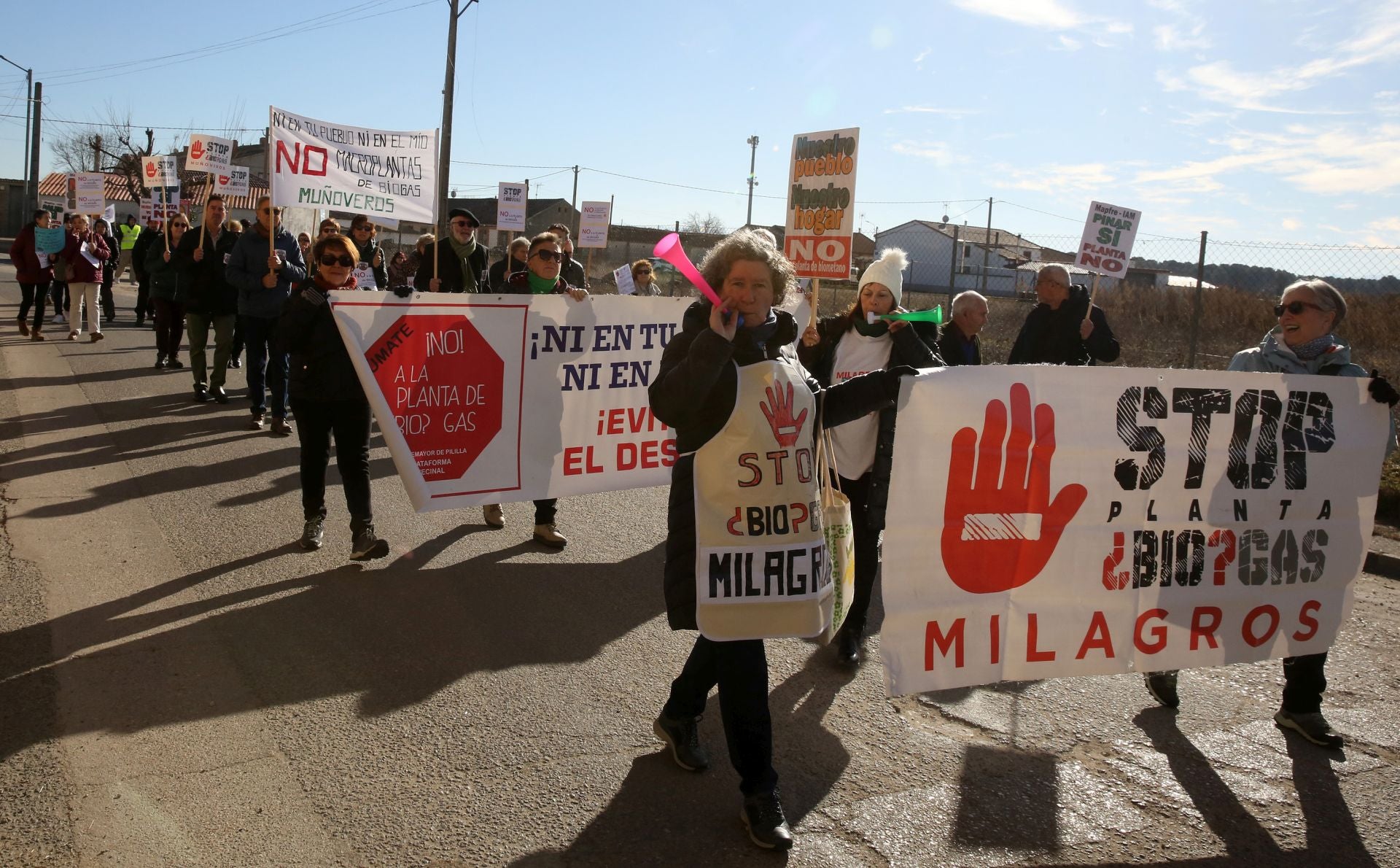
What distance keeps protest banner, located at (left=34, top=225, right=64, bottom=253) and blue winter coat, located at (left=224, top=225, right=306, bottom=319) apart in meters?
7.31

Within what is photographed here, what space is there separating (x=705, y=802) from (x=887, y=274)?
2.68 m

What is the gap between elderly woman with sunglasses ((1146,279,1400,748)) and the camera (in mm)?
4363

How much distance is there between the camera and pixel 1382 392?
4375 mm

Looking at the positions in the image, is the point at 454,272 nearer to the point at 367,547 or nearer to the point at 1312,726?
the point at 367,547

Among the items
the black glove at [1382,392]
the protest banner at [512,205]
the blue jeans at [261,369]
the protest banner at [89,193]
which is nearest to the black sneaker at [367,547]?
the blue jeans at [261,369]

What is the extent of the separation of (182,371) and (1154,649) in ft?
39.2

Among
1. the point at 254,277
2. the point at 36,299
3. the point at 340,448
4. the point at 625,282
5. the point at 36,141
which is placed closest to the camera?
the point at 340,448

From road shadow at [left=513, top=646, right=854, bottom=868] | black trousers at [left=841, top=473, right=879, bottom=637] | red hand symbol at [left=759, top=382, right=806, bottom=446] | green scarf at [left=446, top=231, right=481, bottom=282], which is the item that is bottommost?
road shadow at [left=513, top=646, right=854, bottom=868]

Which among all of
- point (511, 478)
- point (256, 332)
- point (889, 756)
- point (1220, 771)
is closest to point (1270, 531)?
point (1220, 771)

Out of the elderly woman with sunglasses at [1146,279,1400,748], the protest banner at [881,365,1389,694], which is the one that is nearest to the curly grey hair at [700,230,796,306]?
the protest banner at [881,365,1389,694]

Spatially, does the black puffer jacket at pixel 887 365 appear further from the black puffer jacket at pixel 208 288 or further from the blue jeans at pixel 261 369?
the black puffer jacket at pixel 208 288

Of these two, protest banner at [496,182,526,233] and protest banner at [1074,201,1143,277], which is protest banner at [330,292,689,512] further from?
protest banner at [496,182,526,233]

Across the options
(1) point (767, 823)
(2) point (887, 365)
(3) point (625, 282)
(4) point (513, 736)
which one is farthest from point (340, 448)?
(3) point (625, 282)

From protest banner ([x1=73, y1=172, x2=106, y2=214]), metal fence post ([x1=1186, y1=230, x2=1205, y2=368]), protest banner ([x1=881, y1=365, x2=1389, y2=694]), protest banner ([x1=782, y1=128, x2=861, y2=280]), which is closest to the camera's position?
protest banner ([x1=881, y1=365, x2=1389, y2=694])
